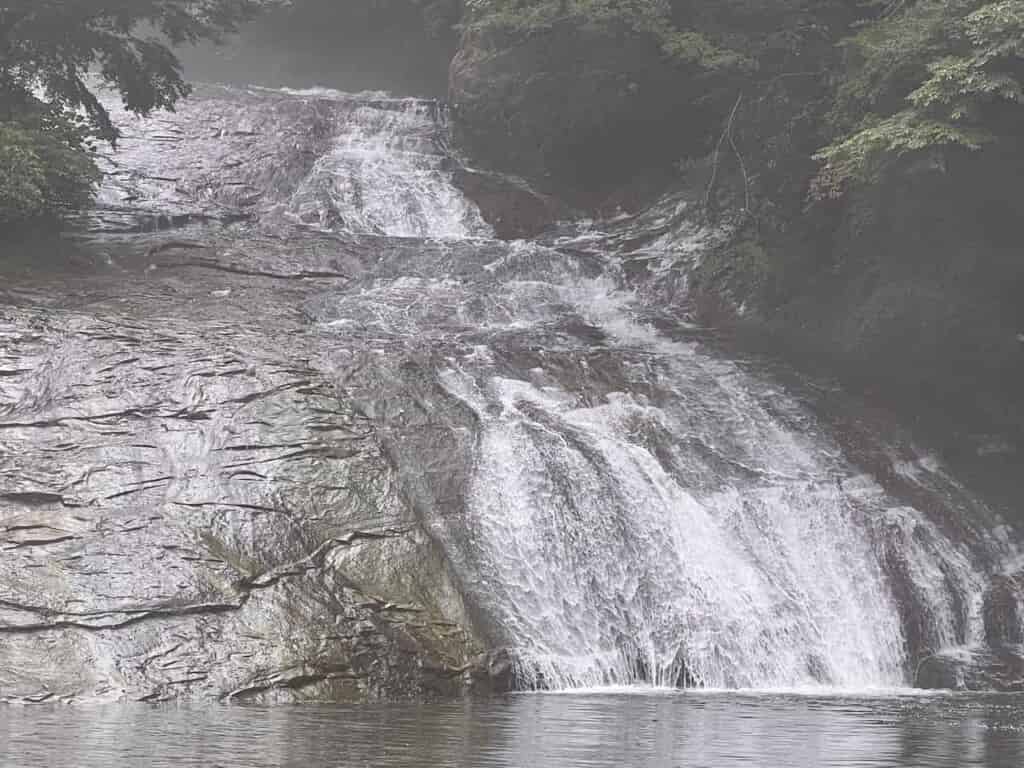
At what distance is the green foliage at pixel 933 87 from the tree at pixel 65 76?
9.41 metres

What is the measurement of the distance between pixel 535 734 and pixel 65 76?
15.1 m

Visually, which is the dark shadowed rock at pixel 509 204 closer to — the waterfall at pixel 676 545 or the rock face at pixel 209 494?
the rock face at pixel 209 494

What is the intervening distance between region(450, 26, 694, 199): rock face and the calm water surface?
15.7 m

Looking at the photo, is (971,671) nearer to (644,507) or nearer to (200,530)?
(644,507)

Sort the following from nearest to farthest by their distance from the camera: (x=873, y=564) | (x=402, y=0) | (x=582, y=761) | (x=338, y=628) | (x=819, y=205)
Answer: (x=582, y=761) → (x=338, y=628) → (x=873, y=564) → (x=819, y=205) → (x=402, y=0)

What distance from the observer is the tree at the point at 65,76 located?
55.9 ft

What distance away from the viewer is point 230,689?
10086mm

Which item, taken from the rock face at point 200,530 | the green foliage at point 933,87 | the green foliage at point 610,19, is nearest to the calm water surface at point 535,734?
the rock face at point 200,530

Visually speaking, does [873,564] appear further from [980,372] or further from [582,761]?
[582,761]

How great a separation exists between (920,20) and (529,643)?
9.54 metres

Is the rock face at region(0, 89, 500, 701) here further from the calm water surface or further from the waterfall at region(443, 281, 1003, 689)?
the calm water surface

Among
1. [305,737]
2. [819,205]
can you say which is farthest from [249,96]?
[305,737]

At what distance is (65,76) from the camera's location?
63.9ft

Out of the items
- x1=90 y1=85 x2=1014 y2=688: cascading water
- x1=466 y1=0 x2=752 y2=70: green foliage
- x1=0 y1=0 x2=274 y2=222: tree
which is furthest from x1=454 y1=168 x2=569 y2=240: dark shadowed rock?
x1=0 y1=0 x2=274 y2=222: tree
